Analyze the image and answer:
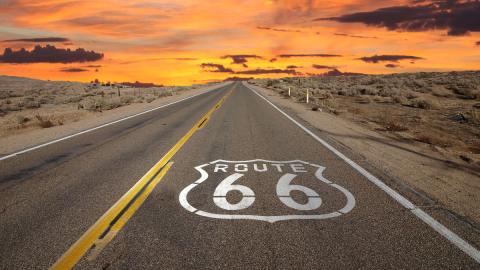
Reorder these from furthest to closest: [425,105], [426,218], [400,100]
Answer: [400,100], [425,105], [426,218]

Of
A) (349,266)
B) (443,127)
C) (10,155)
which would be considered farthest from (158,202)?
(443,127)

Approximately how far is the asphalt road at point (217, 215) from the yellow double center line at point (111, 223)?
44mm

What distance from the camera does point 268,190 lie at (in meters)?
5.62

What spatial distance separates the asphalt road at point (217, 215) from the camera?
139 inches

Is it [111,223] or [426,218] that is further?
[426,218]

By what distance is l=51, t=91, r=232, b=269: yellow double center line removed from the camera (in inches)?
142

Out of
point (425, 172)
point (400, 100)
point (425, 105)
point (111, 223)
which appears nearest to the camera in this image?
point (111, 223)

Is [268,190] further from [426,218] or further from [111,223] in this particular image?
[111,223]

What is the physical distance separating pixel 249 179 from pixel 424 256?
3146 millimetres

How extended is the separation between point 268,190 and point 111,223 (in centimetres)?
232

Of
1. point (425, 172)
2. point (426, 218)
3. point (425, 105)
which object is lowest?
point (425, 105)

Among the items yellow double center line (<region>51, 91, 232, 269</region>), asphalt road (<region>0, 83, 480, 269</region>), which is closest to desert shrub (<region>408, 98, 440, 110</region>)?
asphalt road (<region>0, 83, 480, 269</region>)

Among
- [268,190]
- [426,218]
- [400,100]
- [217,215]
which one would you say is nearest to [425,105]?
[400,100]

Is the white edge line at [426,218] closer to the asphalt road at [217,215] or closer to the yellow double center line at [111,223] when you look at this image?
the asphalt road at [217,215]
